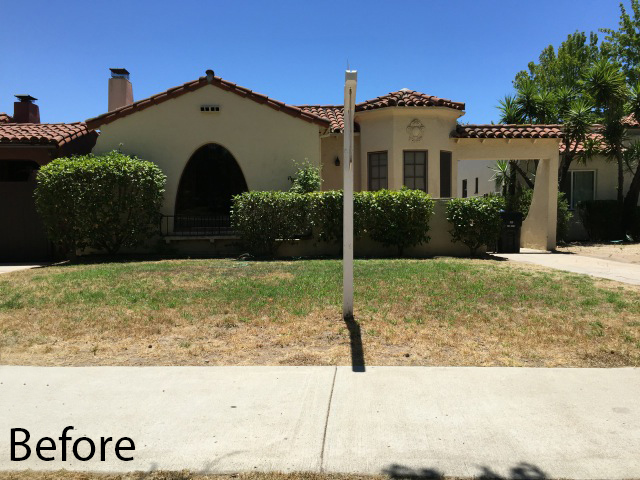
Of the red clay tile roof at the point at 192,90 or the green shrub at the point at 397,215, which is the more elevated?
the red clay tile roof at the point at 192,90

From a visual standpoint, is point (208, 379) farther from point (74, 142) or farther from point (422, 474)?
point (74, 142)

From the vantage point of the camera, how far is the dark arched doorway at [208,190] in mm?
14656

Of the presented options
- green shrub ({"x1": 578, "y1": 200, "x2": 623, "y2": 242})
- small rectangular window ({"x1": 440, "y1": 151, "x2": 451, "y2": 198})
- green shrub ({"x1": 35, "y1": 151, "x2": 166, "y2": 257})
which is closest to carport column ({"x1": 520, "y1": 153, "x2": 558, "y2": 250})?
small rectangular window ({"x1": 440, "y1": 151, "x2": 451, "y2": 198})

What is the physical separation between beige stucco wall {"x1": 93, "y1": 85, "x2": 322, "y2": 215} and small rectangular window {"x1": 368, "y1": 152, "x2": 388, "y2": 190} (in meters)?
2.03

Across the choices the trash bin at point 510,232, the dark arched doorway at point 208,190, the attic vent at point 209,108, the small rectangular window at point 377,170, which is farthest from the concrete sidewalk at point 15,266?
the trash bin at point 510,232

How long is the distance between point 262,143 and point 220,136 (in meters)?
1.23

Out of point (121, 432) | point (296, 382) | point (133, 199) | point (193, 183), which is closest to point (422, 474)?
point (296, 382)

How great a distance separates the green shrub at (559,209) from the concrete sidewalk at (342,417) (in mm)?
13526

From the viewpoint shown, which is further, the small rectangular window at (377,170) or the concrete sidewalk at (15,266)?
the small rectangular window at (377,170)

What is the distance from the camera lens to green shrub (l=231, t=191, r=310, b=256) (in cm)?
1262

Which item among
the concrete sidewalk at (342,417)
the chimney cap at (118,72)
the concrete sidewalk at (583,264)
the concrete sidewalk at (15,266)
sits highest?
the chimney cap at (118,72)

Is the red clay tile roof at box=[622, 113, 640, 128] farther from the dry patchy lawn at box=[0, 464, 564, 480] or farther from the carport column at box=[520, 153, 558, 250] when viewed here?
the dry patchy lawn at box=[0, 464, 564, 480]

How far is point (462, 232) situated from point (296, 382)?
31.1 feet

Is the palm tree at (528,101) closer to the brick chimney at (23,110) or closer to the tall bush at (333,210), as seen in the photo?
the tall bush at (333,210)
